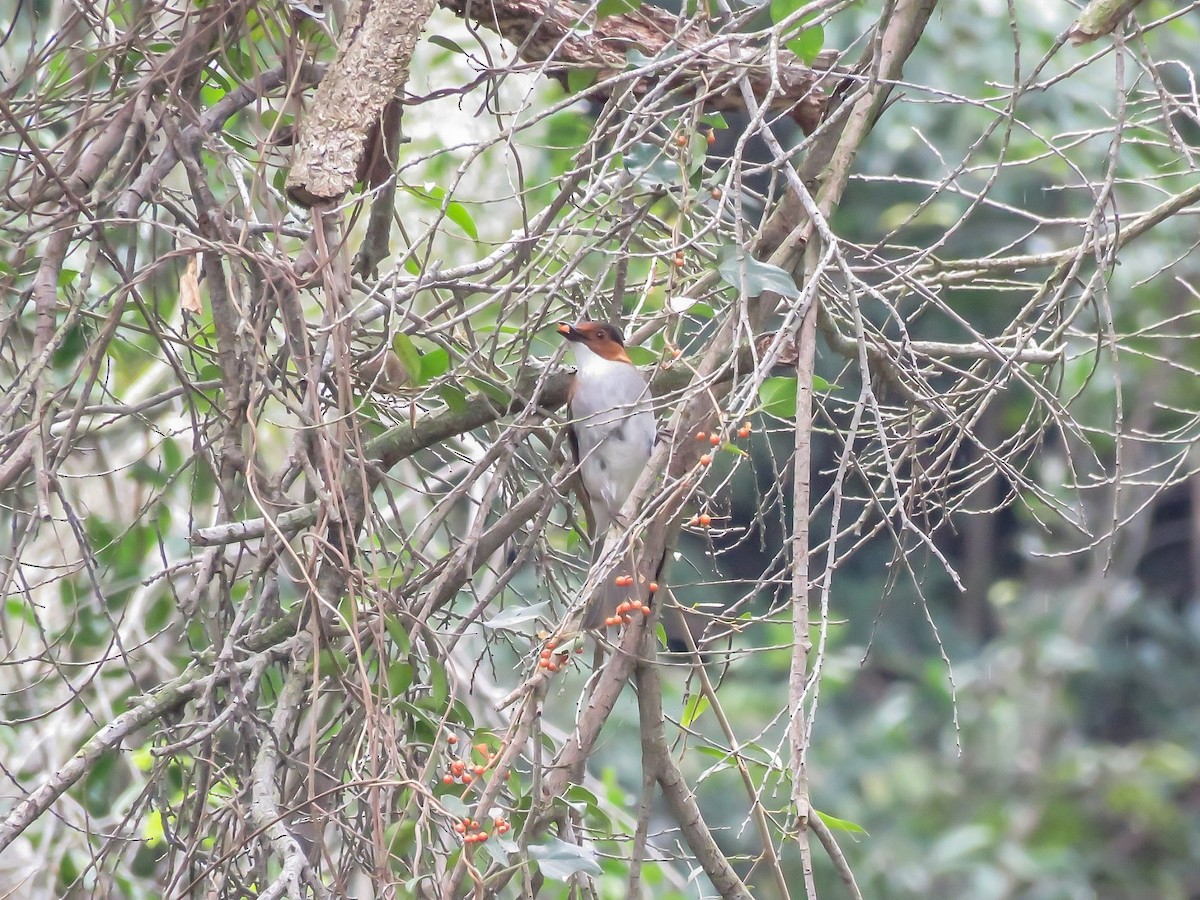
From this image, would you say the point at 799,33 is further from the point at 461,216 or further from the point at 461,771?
the point at 461,771

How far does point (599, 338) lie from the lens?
265 cm

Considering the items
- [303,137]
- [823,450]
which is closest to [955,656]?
[823,450]

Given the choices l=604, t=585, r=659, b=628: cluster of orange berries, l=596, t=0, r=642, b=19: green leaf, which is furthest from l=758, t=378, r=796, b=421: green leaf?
l=596, t=0, r=642, b=19: green leaf

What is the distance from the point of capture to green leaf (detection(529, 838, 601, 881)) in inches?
69.4

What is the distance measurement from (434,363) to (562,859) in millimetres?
808

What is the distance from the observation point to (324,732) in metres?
2.21

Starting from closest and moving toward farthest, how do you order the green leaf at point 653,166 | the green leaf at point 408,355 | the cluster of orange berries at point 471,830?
the cluster of orange berries at point 471,830 → the green leaf at point 408,355 → the green leaf at point 653,166

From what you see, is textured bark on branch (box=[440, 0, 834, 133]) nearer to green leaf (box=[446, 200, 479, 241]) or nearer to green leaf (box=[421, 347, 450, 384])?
green leaf (box=[446, 200, 479, 241])

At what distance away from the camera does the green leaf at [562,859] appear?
1.76 m

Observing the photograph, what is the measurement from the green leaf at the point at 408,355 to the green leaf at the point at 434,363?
0.02m

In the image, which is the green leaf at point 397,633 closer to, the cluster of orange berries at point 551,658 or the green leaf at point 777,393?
the cluster of orange berries at point 551,658

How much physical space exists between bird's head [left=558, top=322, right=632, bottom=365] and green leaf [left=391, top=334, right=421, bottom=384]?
17.6 inches

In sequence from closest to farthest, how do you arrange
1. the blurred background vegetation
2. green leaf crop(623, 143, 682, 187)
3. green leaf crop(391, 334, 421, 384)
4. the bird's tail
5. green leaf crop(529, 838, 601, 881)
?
the bird's tail → green leaf crop(529, 838, 601, 881) → green leaf crop(391, 334, 421, 384) → green leaf crop(623, 143, 682, 187) → the blurred background vegetation

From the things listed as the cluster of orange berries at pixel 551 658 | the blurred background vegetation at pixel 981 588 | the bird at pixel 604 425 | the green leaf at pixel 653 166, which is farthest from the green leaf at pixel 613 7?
the blurred background vegetation at pixel 981 588
